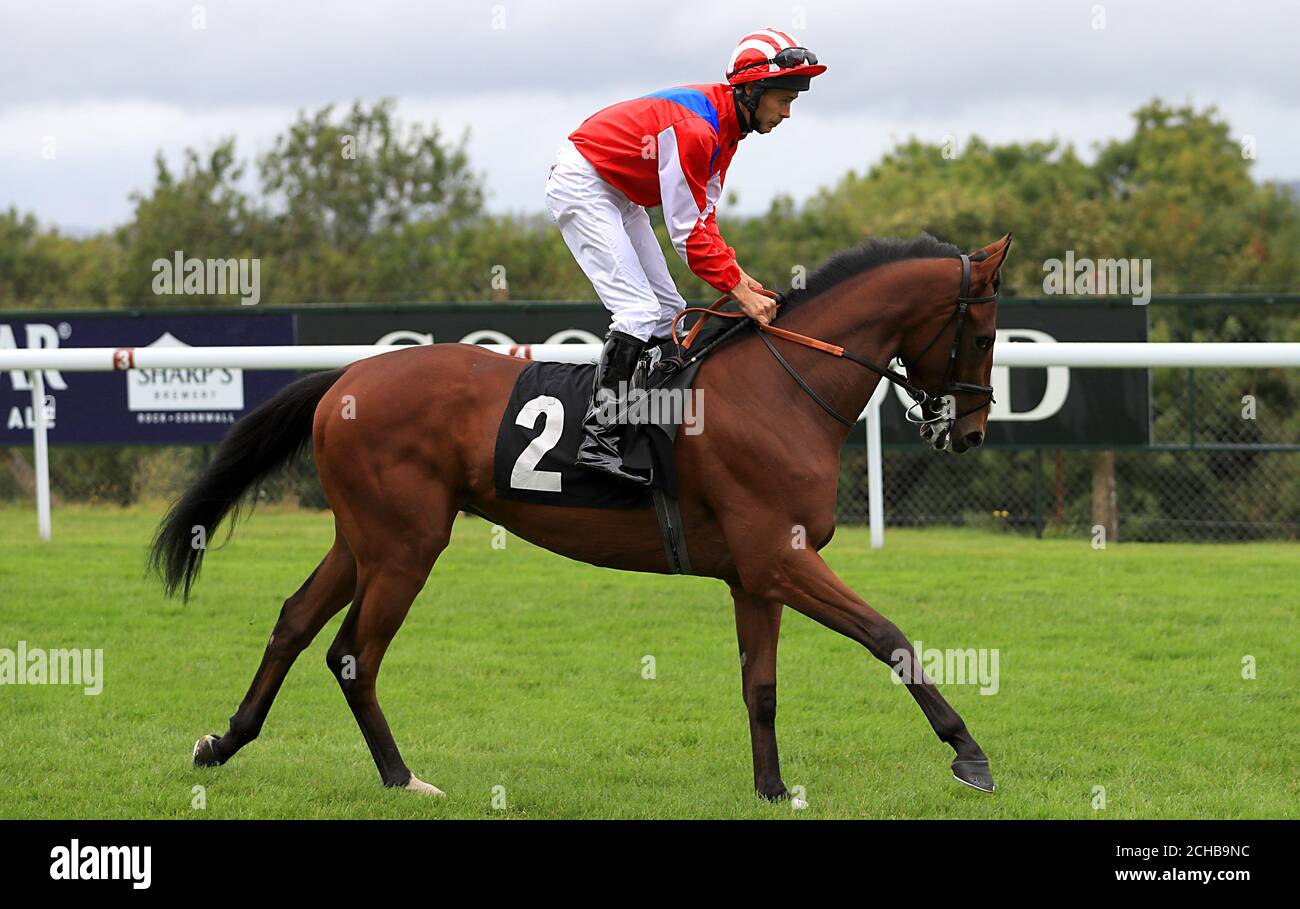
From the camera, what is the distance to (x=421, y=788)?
473 cm

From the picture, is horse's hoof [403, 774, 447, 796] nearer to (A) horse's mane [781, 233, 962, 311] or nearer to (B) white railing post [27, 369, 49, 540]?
(A) horse's mane [781, 233, 962, 311]

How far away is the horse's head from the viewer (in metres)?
4.59

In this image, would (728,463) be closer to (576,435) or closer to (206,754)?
(576,435)

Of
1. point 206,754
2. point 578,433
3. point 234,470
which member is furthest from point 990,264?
point 206,754

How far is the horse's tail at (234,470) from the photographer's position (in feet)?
17.3

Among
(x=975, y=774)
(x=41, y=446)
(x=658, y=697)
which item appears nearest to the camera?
(x=975, y=774)

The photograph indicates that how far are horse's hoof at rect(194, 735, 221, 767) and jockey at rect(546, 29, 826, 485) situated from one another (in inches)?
66.3

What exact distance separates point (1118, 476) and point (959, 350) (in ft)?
26.6

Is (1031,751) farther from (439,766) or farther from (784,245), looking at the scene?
(784,245)

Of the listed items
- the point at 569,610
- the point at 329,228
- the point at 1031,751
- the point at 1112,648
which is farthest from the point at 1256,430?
the point at 329,228

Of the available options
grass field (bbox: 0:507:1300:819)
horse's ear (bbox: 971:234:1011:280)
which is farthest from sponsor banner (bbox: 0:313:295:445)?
horse's ear (bbox: 971:234:1011:280)

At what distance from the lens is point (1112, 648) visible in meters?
6.68

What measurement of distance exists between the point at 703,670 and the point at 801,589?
2.05m

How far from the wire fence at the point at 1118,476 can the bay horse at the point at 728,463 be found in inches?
226
